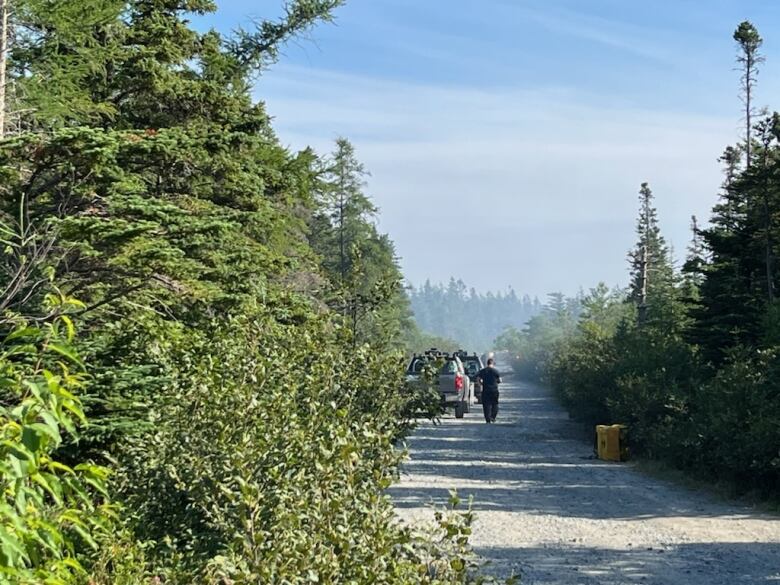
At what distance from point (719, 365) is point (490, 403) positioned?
9.55m

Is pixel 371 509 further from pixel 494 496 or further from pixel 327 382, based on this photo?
pixel 494 496

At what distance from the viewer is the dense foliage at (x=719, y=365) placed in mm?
16031

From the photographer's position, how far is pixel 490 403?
3052 cm

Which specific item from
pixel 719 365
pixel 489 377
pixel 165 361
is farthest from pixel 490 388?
pixel 165 361

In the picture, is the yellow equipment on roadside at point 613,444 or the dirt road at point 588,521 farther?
the yellow equipment on roadside at point 613,444

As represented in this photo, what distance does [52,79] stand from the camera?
14.8m

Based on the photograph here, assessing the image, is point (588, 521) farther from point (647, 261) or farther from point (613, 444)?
point (647, 261)

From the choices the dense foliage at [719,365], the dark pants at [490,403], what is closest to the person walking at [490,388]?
the dark pants at [490,403]

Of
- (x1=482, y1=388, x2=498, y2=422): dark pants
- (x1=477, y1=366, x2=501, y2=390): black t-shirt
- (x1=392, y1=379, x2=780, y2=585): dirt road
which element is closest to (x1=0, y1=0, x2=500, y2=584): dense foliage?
(x1=392, y1=379, x2=780, y2=585): dirt road

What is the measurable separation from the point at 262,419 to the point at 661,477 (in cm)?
1289

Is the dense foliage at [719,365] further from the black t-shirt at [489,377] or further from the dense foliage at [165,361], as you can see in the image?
the dense foliage at [165,361]

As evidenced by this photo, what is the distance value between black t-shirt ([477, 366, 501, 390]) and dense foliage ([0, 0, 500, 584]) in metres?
12.3

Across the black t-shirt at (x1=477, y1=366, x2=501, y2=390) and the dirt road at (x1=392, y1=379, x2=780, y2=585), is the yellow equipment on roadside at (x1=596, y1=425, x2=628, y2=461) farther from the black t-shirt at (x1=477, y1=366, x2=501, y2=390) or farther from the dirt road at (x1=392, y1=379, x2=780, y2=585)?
the black t-shirt at (x1=477, y1=366, x2=501, y2=390)

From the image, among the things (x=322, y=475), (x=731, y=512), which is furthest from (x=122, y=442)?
(x=731, y=512)
